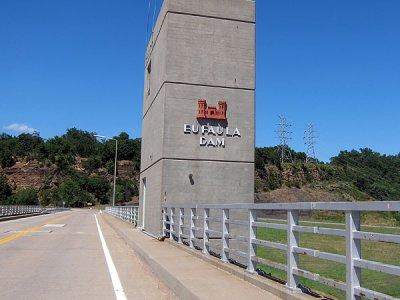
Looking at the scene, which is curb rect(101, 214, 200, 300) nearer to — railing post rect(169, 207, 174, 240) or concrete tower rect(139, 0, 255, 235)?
railing post rect(169, 207, 174, 240)

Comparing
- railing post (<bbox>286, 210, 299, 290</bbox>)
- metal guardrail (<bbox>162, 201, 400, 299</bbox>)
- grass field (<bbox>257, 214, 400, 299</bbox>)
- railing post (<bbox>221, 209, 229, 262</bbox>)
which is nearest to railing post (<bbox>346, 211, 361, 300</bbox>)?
metal guardrail (<bbox>162, 201, 400, 299</bbox>)

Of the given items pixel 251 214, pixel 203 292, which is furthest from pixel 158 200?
pixel 203 292

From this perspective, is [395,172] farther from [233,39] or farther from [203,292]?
[203,292]

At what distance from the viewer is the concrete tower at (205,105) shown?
2022 centimetres

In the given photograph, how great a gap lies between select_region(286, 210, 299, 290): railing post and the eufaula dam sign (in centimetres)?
1306

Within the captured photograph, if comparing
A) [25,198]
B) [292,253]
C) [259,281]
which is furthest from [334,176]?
[292,253]

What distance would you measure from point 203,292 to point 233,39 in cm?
1524

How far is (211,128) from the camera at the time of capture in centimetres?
2070

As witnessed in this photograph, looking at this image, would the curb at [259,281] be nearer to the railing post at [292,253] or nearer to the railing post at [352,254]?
the railing post at [292,253]

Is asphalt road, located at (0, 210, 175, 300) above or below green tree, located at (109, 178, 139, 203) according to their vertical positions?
below

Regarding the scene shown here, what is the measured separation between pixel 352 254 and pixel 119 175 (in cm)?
15146

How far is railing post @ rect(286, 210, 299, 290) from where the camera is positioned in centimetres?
732

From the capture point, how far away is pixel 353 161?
186625 mm

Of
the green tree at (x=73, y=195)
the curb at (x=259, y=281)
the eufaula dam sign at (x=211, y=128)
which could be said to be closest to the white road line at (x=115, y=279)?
the curb at (x=259, y=281)
